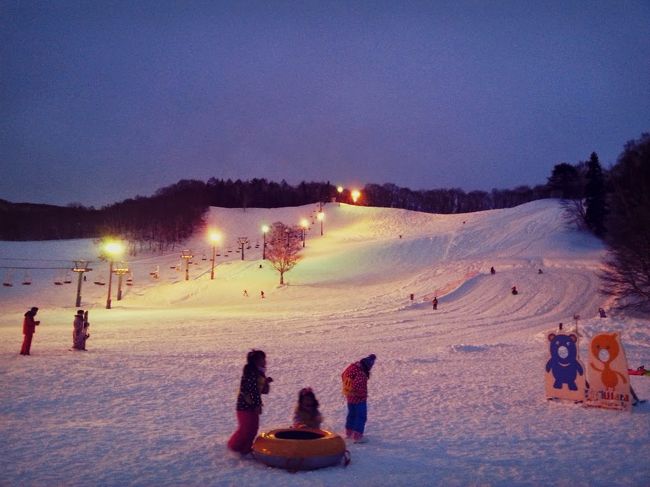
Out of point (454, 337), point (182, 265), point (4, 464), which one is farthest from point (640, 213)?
point (182, 265)

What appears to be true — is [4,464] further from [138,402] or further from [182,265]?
[182,265]

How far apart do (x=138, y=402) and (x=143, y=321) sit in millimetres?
18128

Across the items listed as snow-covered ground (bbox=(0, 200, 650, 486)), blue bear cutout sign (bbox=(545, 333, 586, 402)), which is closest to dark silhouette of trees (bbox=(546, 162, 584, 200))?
snow-covered ground (bbox=(0, 200, 650, 486))

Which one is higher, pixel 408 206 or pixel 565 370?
pixel 408 206

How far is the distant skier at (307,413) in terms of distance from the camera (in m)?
7.57

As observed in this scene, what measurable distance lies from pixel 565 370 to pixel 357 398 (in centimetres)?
536

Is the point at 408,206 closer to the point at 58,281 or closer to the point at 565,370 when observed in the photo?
the point at 58,281

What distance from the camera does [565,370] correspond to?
11.2m

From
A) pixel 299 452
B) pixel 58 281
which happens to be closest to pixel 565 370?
pixel 299 452

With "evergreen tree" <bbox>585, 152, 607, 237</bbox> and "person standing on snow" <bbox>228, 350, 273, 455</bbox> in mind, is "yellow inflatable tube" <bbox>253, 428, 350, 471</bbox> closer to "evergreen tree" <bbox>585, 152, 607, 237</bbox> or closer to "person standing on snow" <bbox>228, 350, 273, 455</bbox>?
"person standing on snow" <bbox>228, 350, 273, 455</bbox>

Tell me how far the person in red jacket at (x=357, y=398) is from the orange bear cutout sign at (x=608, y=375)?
17.5 ft

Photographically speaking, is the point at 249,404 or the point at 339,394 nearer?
the point at 249,404

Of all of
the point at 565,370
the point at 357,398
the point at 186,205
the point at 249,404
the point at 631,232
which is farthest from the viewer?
the point at 186,205

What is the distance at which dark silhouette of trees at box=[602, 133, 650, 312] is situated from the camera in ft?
91.7
